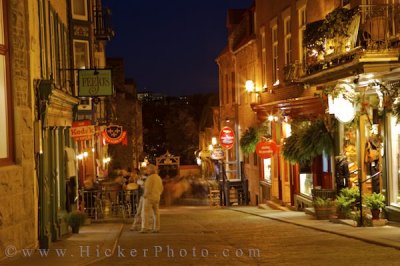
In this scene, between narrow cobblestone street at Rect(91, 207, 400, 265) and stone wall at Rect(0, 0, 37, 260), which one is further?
stone wall at Rect(0, 0, 37, 260)

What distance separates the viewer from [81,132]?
2044 centimetres

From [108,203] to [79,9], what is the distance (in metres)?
7.68

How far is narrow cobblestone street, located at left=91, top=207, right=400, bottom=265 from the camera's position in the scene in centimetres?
1145

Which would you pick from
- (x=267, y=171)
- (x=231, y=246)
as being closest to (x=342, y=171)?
(x=231, y=246)

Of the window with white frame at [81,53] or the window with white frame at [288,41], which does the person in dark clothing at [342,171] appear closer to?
the window with white frame at [288,41]

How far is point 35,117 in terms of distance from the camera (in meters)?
13.0

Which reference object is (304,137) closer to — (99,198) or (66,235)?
(99,198)

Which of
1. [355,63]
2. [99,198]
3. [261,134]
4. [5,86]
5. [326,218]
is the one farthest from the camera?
[261,134]

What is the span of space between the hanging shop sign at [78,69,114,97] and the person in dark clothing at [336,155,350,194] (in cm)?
639

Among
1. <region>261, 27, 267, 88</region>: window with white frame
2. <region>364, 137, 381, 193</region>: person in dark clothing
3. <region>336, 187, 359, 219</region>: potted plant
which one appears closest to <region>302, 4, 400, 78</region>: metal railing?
<region>364, 137, 381, 193</region>: person in dark clothing

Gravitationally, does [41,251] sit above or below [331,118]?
below

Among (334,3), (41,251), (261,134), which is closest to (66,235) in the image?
(41,251)

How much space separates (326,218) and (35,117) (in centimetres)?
940

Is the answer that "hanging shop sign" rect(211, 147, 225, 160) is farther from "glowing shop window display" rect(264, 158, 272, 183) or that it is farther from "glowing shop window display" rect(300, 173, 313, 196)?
"glowing shop window display" rect(300, 173, 313, 196)
